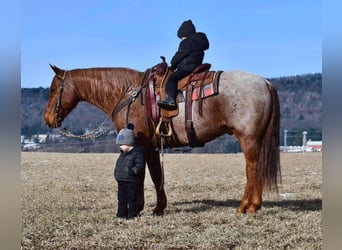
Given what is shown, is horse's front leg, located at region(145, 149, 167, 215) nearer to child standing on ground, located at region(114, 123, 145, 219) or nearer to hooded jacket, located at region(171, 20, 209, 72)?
child standing on ground, located at region(114, 123, 145, 219)

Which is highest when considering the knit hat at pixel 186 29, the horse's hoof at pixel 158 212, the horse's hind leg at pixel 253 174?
the knit hat at pixel 186 29

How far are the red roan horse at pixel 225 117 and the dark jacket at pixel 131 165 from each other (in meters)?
0.20

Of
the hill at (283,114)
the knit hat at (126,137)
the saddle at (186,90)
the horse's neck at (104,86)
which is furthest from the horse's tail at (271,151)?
the hill at (283,114)

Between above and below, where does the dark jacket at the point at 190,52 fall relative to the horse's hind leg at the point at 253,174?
above

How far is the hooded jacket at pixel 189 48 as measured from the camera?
17.7 feet

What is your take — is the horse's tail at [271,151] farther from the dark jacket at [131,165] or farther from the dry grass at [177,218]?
the dark jacket at [131,165]

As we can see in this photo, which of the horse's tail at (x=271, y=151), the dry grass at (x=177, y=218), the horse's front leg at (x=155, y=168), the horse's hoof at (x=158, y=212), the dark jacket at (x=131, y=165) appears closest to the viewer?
the dry grass at (x=177, y=218)

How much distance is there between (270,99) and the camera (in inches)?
211

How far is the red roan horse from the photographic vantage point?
5301 millimetres

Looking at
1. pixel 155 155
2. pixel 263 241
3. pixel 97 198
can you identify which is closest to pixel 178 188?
pixel 97 198

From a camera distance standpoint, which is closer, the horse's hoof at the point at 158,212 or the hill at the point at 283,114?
the horse's hoof at the point at 158,212

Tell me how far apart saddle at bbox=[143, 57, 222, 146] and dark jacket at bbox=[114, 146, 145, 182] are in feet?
1.32

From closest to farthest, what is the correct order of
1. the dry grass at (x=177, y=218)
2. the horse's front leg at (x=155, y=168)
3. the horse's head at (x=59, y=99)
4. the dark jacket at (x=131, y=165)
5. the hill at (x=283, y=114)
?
the dry grass at (x=177, y=218), the dark jacket at (x=131, y=165), the horse's front leg at (x=155, y=168), the horse's head at (x=59, y=99), the hill at (x=283, y=114)

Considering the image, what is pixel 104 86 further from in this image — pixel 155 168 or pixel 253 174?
pixel 253 174
